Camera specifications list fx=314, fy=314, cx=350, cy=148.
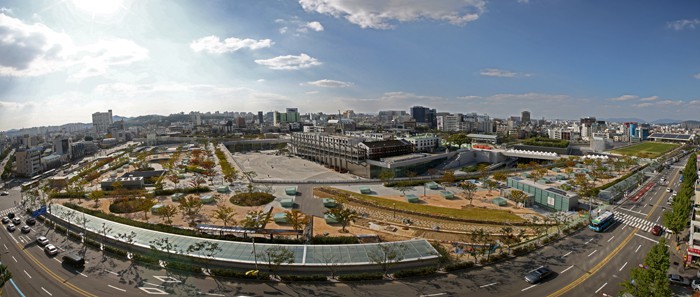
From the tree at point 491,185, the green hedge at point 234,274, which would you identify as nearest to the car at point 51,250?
the green hedge at point 234,274

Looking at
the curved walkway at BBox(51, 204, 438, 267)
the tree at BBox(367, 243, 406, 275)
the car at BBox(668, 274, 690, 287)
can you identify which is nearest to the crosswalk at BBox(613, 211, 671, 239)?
the car at BBox(668, 274, 690, 287)

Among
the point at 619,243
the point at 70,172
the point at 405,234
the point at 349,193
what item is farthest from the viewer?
the point at 70,172

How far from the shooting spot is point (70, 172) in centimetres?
6881

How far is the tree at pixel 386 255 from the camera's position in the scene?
21688 millimetres

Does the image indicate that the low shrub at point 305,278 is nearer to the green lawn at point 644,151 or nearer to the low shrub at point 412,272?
the low shrub at point 412,272

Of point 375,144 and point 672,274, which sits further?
point 375,144

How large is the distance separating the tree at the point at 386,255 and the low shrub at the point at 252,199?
69.2 feet

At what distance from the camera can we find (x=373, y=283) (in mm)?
20688

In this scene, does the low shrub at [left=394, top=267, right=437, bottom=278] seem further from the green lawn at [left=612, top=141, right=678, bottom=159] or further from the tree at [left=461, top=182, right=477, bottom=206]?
the green lawn at [left=612, top=141, right=678, bottom=159]

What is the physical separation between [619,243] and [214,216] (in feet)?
127

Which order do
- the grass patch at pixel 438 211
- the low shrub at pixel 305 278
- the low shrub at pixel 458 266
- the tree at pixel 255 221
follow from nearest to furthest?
the low shrub at pixel 305 278 → the low shrub at pixel 458 266 → the tree at pixel 255 221 → the grass patch at pixel 438 211

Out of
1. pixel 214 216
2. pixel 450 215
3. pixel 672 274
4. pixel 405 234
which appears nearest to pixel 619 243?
pixel 672 274

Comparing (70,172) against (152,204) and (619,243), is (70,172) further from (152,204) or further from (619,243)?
(619,243)

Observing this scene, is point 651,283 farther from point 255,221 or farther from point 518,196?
point 255,221
